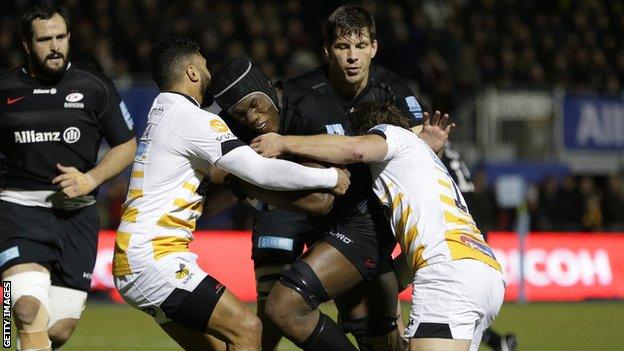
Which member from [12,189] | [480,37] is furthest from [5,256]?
[480,37]

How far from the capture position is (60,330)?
7707 mm

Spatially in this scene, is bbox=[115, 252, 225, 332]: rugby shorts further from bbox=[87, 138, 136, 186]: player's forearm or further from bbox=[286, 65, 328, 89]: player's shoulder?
bbox=[286, 65, 328, 89]: player's shoulder

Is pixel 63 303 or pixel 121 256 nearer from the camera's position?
pixel 121 256

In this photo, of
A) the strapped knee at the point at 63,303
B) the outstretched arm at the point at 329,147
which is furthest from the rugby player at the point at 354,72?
the strapped knee at the point at 63,303

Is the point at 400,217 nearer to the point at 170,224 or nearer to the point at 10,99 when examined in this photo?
the point at 170,224

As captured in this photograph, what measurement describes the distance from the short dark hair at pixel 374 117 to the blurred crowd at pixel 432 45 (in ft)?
31.9

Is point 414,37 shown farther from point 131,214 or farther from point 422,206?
point 131,214

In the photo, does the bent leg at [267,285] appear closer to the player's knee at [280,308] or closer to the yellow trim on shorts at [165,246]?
the player's knee at [280,308]

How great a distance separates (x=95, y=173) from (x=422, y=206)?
2.36 meters

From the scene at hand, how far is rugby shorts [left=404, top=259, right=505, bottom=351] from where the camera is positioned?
6.28 metres

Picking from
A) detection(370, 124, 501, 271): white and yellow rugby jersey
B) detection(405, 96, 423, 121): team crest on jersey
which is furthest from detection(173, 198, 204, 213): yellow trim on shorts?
detection(405, 96, 423, 121): team crest on jersey

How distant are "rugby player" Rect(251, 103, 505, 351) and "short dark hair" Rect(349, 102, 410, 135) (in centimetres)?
25

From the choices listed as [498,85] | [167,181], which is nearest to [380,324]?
[167,181]

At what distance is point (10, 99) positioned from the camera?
306 inches
